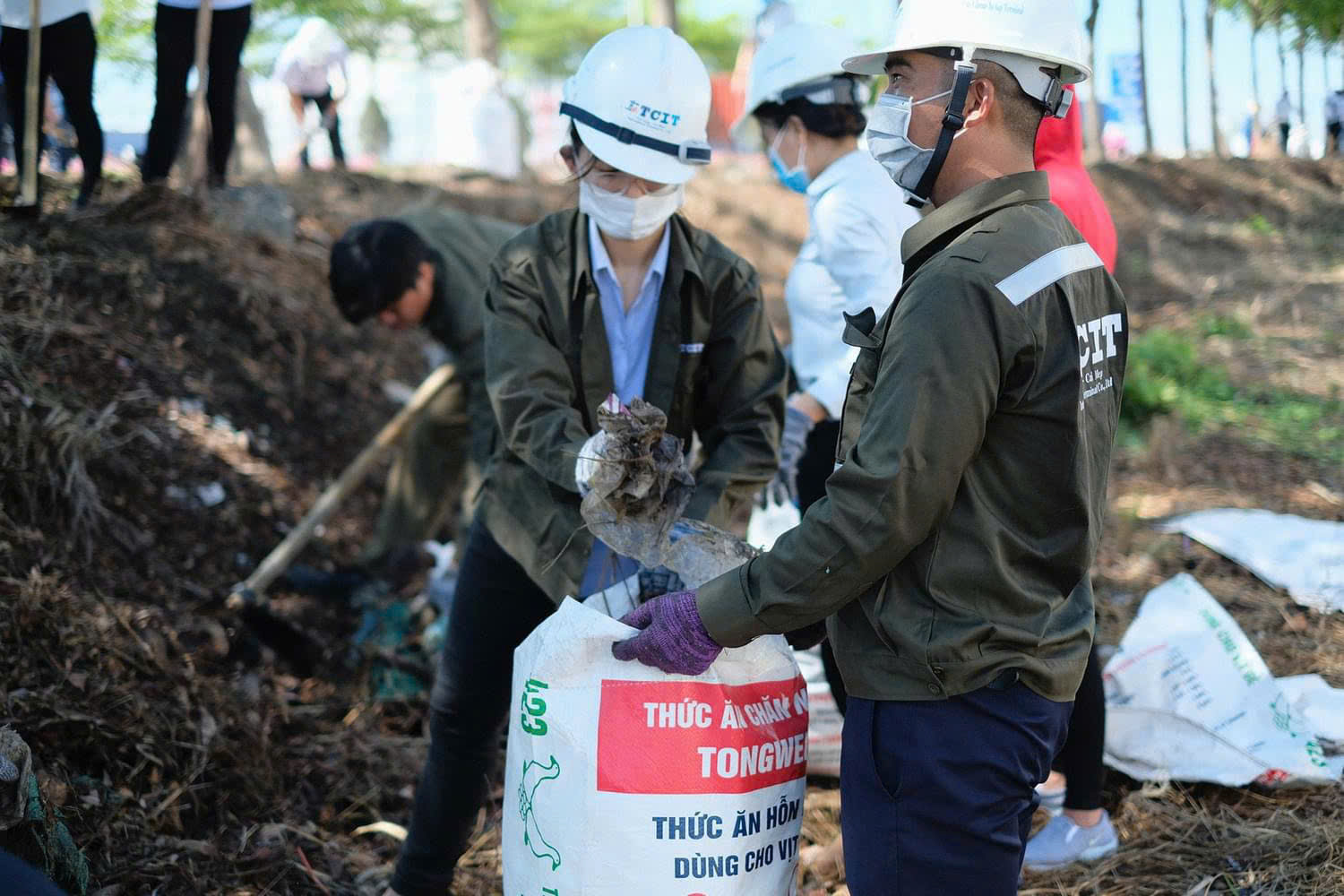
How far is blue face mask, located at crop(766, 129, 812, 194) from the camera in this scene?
3.17 meters

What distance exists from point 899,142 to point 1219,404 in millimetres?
6578

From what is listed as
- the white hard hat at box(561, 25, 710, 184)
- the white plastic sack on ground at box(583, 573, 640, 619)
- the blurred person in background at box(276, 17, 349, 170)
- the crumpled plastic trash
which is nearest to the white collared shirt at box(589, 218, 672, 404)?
the white hard hat at box(561, 25, 710, 184)

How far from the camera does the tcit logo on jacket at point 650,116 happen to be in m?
2.36

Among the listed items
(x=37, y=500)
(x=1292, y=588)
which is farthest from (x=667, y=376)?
(x=1292, y=588)

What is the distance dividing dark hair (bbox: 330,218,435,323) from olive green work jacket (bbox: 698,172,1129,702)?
274 centimetres

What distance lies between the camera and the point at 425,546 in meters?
5.15

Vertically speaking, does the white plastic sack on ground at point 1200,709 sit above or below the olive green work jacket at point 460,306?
below

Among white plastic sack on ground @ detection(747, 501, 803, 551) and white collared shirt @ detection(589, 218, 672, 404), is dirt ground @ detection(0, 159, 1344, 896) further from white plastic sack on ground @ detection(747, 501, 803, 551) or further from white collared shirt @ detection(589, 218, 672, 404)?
white collared shirt @ detection(589, 218, 672, 404)

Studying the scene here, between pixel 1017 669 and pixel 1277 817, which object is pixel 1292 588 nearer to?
pixel 1277 817

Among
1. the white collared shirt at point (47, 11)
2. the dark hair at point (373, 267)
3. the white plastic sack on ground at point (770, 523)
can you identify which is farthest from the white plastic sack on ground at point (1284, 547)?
the white collared shirt at point (47, 11)

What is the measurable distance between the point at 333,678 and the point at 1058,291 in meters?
3.35

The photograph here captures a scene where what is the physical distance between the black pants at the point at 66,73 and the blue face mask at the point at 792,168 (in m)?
3.38

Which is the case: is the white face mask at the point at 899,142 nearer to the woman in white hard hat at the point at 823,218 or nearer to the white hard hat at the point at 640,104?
the white hard hat at the point at 640,104

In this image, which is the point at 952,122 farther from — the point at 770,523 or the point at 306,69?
the point at 306,69
